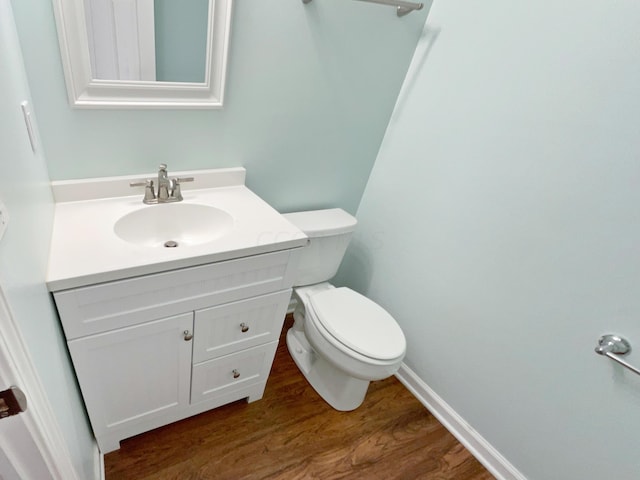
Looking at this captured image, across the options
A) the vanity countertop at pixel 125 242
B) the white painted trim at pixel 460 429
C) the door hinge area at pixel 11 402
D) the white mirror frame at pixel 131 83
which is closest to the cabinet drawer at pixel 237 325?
the vanity countertop at pixel 125 242

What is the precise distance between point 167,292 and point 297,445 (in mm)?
842

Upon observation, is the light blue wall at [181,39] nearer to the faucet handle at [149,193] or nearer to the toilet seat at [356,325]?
the faucet handle at [149,193]

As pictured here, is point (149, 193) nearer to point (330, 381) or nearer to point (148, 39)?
point (148, 39)

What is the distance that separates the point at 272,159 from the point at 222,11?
53 centimetres

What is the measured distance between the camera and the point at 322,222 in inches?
59.4

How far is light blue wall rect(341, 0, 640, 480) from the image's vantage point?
98 cm

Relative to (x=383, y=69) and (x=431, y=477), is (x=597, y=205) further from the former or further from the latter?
(x=431, y=477)

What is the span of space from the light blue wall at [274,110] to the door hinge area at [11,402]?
32.6 inches

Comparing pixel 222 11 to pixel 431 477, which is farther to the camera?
pixel 431 477

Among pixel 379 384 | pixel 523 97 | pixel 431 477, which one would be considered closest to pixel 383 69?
pixel 523 97

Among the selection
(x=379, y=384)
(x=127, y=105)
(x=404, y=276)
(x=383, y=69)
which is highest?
(x=383, y=69)

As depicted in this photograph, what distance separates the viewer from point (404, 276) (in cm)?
165

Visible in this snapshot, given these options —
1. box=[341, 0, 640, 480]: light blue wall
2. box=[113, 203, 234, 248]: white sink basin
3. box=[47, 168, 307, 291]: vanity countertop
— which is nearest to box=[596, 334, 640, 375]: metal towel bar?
box=[341, 0, 640, 480]: light blue wall

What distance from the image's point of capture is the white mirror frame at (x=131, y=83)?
91 cm
